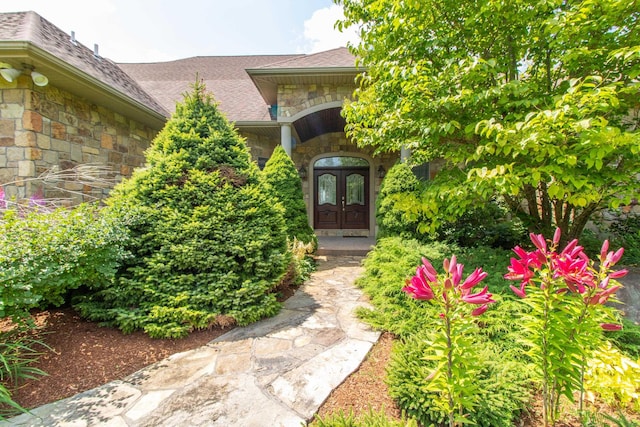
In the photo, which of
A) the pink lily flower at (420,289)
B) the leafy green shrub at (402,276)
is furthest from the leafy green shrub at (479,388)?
the leafy green shrub at (402,276)

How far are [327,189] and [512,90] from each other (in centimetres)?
642

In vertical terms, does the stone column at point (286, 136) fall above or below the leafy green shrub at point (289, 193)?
above

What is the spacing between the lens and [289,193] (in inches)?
202

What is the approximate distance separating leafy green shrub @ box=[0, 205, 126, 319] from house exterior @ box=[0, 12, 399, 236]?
1313 mm

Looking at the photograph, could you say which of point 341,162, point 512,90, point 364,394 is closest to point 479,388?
point 364,394

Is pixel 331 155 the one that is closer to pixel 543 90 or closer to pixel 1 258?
pixel 543 90

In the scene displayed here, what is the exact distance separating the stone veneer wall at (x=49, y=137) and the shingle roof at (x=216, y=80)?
2.73 metres

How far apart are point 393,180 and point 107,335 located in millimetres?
4121

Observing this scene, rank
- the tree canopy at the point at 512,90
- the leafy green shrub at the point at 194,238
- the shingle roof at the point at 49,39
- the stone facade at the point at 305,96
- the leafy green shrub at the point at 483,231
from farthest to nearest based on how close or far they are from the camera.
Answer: the stone facade at the point at 305,96 < the leafy green shrub at the point at 483,231 < the shingle roof at the point at 49,39 < the leafy green shrub at the point at 194,238 < the tree canopy at the point at 512,90

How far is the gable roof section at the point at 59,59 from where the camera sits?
3223 mm

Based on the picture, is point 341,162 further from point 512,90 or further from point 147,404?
point 147,404

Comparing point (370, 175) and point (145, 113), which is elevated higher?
point (145, 113)

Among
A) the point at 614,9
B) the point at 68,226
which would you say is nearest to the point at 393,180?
the point at 614,9

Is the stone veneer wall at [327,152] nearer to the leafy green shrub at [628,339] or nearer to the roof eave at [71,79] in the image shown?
the roof eave at [71,79]
